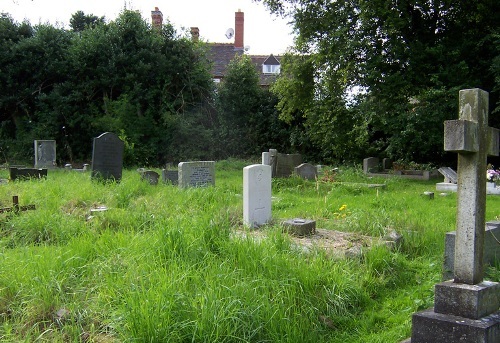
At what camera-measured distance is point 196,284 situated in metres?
3.91

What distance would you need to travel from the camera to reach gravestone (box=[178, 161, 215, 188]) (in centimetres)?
1157

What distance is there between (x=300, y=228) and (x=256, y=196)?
1308 mm

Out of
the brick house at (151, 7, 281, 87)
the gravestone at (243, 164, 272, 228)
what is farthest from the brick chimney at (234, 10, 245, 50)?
the gravestone at (243, 164, 272, 228)

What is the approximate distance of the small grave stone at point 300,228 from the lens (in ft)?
22.1

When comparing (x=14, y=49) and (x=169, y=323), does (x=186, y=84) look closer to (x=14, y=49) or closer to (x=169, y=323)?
(x=14, y=49)

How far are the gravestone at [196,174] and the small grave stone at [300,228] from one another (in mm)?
4830

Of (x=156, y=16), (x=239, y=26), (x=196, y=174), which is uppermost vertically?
(x=239, y=26)

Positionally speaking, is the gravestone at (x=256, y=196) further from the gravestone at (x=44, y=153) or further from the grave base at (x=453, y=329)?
the gravestone at (x=44, y=153)

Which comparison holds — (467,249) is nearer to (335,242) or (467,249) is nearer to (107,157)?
(335,242)

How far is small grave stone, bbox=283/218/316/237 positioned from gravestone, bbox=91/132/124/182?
21.1ft

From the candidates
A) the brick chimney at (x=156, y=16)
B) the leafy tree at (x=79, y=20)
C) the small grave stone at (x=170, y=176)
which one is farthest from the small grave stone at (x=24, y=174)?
the brick chimney at (x=156, y=16)

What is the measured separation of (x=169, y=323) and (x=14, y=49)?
76.7 ft

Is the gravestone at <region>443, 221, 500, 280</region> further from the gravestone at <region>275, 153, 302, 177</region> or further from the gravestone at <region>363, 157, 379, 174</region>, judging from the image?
the gravestone at <region>363, 157, 379, 174</region>

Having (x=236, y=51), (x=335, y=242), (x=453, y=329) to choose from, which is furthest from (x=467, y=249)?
(x=236, y=51)
